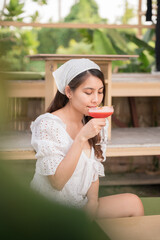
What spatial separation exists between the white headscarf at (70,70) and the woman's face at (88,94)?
0.06m

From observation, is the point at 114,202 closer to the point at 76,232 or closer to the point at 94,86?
the point at 94,86

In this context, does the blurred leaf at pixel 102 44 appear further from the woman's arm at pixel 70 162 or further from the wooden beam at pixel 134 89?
the woman's arm at pixel 70 162

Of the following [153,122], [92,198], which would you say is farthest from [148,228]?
[153,122]

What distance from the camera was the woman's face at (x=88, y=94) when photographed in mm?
1584

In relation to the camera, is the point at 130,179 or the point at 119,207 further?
the point at 130,179


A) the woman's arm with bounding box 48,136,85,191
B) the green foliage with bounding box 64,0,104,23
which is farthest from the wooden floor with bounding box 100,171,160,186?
the green foliage with bounding box 64,0,104,23

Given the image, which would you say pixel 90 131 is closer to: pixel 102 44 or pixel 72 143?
pixel 72 143

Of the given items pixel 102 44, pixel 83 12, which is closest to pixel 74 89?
pixel 102 44

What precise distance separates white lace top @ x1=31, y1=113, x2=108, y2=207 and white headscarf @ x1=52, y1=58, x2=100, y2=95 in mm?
165

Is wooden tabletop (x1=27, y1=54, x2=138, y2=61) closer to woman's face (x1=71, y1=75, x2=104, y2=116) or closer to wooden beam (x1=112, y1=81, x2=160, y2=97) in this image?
wooden beam (x1=112, y1=81, x2=160, y2=97)

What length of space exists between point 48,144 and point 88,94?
0.28m

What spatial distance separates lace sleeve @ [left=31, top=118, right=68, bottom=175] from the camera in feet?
5.02

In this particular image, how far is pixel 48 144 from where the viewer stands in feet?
5.11

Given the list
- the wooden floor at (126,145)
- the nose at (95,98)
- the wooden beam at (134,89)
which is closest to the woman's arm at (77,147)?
the nose at (95,98)
